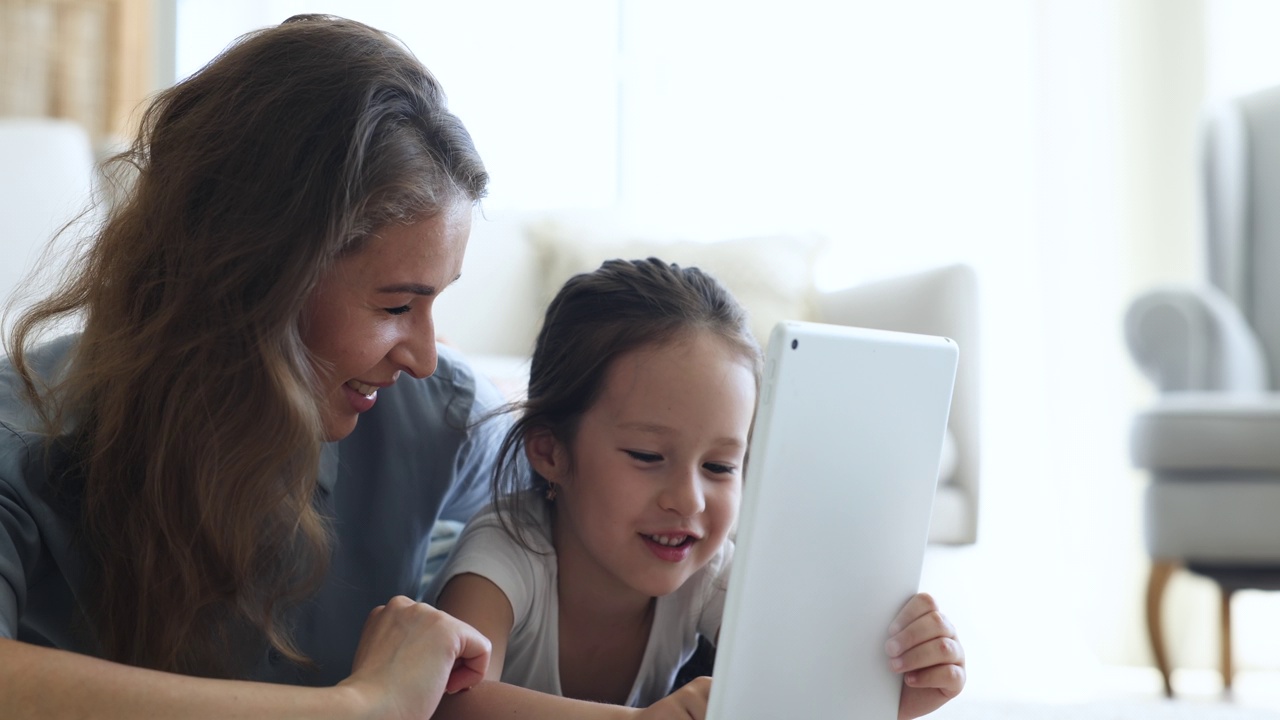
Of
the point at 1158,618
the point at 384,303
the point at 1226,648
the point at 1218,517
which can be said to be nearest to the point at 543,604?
the point at 384,303

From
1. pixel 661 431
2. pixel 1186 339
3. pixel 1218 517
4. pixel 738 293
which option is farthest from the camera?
pixel 1186 339

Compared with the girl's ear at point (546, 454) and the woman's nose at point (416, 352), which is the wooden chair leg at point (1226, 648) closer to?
the girl's ear at point (546, 454)

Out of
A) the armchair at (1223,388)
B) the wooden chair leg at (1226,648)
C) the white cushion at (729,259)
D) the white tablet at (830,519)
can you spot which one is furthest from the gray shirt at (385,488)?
the wooden chair leg at (1226,648)

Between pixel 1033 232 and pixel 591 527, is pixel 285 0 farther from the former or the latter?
pixel 591 527

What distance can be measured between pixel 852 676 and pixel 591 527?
310mm

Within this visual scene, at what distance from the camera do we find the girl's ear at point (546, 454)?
1.09m

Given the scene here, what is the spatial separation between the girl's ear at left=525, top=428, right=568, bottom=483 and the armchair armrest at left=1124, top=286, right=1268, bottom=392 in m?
A: 1.58

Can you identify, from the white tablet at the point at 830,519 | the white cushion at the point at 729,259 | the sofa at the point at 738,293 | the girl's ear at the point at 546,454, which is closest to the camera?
the white tablet at the point at 830,519

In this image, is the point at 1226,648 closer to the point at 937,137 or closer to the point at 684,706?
the point at 937,137

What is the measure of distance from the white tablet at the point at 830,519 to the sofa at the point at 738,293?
2.84 ft

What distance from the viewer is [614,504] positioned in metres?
0.99

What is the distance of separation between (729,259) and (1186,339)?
0.94 m

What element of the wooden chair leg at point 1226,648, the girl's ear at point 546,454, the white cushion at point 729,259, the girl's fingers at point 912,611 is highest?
the white cushion at point 729,259

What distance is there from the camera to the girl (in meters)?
0.97
